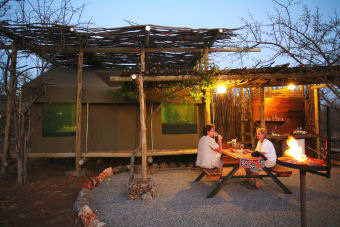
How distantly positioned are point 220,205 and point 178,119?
13.2 feet

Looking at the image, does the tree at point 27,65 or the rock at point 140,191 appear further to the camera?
the tree at point 27,65

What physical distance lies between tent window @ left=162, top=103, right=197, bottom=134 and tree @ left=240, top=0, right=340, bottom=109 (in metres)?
3.80

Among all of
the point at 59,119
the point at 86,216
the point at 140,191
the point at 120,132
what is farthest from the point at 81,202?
the point at 59,119

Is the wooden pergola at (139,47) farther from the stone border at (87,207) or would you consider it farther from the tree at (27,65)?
the stone border at (87,207)

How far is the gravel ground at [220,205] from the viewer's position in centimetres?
311

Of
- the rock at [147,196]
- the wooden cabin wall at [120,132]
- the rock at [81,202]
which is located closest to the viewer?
the rock at [81,202]

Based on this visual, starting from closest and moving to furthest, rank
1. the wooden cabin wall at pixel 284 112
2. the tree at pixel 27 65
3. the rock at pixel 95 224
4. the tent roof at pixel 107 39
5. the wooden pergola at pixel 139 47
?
the rock at pixel 95 224
the wooden pergola at pixel 139 47
the tree at pixel 27 65
the tent roof at pixel 107 39
the wooden cabin wall at pixel 284 112

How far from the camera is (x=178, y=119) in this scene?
7387 mm

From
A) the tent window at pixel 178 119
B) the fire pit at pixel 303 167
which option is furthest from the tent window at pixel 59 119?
the fire pit at pixel 303 167

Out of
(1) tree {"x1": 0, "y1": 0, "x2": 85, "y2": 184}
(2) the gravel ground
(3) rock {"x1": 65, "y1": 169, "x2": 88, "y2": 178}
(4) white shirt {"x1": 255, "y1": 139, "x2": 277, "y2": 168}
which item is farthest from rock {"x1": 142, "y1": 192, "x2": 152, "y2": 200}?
(1) tree {"x1": 0, "y1": 0, "x2": 85, "y2": 184}

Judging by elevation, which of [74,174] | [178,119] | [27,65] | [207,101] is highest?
[27,65]

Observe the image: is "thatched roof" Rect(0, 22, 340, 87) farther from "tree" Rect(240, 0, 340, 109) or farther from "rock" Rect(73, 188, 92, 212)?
"rock" Rect(73, 188, 92, 212)

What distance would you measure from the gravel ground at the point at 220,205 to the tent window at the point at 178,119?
2483 mm

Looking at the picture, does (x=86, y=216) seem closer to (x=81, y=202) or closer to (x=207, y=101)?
(x=81, y=202)
